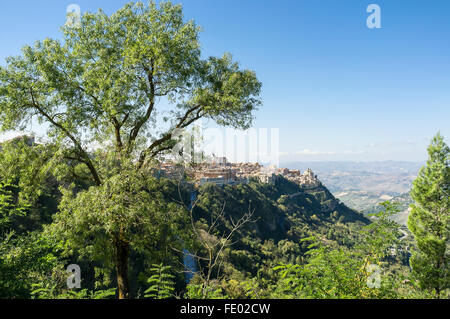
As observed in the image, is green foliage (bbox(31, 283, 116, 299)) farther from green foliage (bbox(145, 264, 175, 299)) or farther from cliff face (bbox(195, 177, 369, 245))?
cliff face (bbox(195, 177, 369, 245))

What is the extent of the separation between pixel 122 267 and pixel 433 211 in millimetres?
12673

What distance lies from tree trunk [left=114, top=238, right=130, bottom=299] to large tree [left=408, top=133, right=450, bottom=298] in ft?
34.7

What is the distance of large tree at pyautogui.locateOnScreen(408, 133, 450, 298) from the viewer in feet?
31.7

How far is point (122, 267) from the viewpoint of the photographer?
236 inches

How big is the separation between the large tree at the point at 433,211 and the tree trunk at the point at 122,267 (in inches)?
417

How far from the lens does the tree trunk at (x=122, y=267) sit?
5832mm

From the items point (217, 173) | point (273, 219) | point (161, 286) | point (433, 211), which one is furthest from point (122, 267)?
point (273, 219)

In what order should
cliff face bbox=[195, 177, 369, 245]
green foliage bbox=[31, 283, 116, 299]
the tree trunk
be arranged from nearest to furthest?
green foliage bbox=[31, 283, 116, 299], the tree trunk, cliff face bbox=[195, 177, 369, 245]

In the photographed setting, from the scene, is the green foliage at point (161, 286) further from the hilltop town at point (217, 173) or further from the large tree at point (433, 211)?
the large tree at point (433, 211)

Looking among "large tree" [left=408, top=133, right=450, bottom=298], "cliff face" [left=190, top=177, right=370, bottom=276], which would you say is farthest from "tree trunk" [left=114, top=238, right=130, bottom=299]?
"cliff face" [left=190, top=177, right=370, bottom=276]

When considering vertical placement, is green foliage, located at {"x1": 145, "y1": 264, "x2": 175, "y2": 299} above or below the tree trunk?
above

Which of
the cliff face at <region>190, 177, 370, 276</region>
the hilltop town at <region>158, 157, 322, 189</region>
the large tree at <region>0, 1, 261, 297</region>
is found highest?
the large tree at <region>0, 1, 261, 297</region>

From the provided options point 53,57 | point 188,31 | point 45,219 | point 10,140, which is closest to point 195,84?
point 188,31

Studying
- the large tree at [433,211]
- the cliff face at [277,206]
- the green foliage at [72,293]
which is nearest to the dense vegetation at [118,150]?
the green foliage at [72,293]
